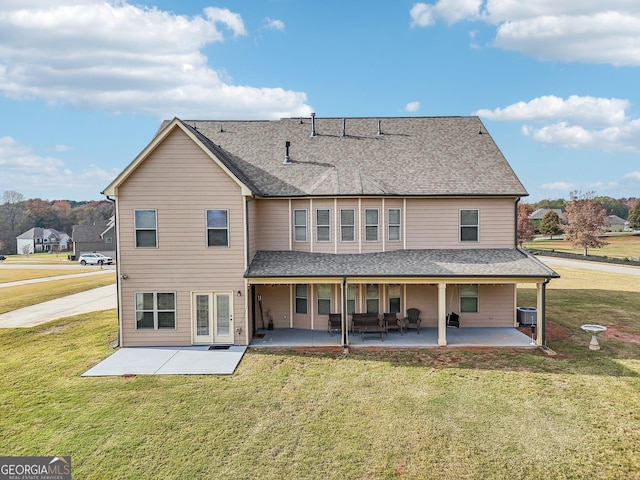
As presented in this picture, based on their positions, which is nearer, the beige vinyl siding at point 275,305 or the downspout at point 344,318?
the downspout at point 344,318

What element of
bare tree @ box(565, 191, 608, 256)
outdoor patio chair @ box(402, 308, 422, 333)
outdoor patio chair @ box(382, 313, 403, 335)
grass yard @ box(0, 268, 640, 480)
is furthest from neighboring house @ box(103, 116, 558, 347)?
bare tree @ box(565, 191, 608, 256)

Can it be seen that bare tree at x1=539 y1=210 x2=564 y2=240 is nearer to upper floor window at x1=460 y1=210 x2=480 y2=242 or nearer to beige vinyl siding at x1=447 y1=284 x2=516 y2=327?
beige vinyl siding at x1=447 y1=284 x2=516 y2=327

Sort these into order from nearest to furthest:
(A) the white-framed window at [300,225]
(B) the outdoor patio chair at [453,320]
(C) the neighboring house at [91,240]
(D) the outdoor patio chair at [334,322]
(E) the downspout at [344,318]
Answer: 1. (E) the downspout at [344,318]
2. (D) the outdoor patio chair at [334,322]
3. (B) the outdoor patio chair at [453,320]
4. (A) the white-framed window at [300,225]
5. (C) the neighboring house at [91,240]

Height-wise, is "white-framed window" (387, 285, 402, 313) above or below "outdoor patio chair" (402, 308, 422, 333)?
above

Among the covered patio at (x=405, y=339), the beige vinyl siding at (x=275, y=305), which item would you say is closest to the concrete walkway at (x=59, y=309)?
the beige vinyl siding at (x=275, y=305)

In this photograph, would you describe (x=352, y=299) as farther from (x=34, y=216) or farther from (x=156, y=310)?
(x=34, y=216)

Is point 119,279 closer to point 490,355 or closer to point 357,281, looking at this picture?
point 357,281

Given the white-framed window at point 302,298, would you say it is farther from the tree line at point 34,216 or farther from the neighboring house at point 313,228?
the tree line at point 34,216
